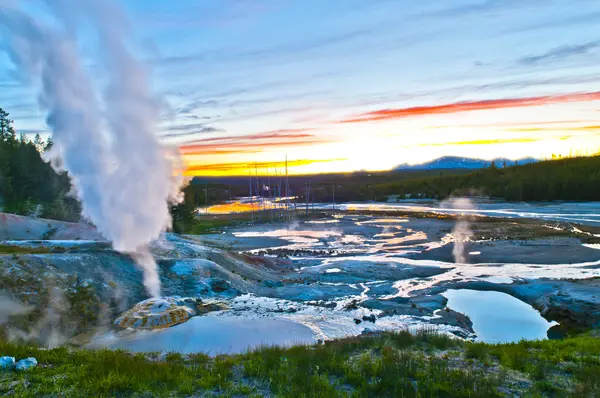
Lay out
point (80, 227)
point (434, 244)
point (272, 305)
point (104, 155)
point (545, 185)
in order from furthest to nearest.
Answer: point (545, 185) → point (434, 244) → point (80, 227) → point (104, 155) → point (272, 305)

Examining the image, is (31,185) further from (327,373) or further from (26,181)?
(327,373)

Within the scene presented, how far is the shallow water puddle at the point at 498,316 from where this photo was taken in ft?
50.0

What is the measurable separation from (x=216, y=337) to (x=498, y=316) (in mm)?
10731

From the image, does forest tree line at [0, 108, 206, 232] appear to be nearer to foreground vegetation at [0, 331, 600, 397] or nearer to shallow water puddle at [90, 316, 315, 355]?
shallow water puddle at [90, 316, 315, 355]

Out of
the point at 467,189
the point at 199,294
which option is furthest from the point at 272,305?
the point at 467,189

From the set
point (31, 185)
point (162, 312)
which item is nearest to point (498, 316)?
Answer: point (162, 312)

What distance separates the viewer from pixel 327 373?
8938mm

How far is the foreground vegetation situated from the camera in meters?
7.86

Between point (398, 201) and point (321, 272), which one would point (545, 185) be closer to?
point (398, 201)

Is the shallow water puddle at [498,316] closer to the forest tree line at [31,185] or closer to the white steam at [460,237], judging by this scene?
the white steam at [460,237]

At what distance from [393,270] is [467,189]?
3673 inches

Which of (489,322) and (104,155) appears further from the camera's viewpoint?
(104,155)

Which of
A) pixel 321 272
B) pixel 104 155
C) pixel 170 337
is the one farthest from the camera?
pixel 321 272

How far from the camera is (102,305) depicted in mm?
16734
